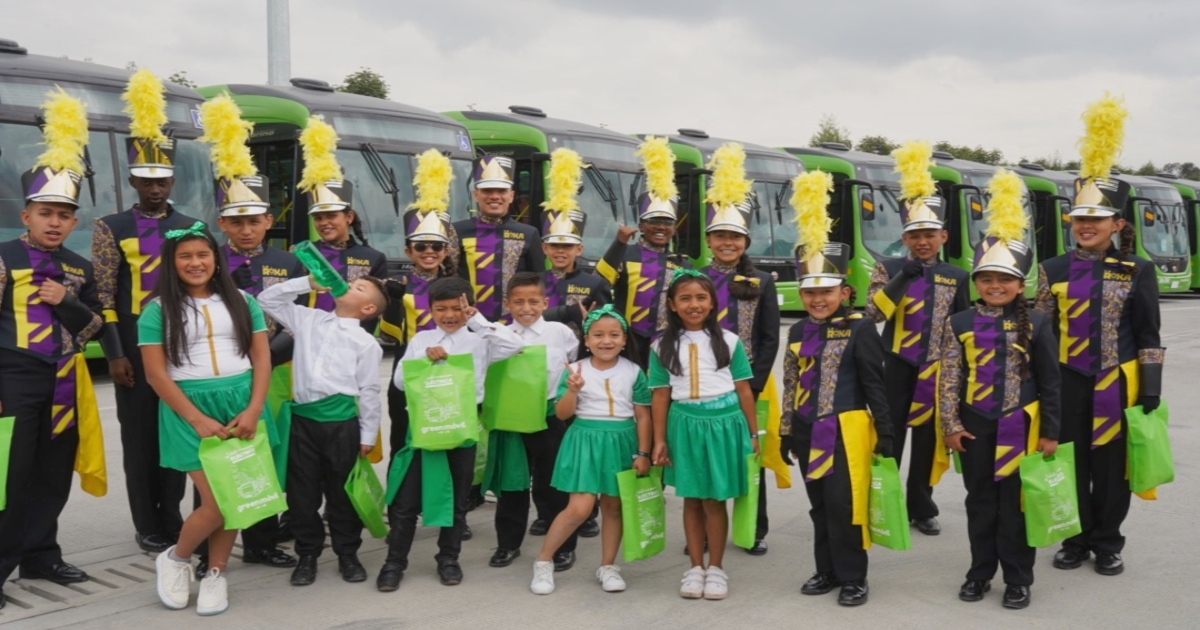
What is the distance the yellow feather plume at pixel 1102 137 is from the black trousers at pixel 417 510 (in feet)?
10.6

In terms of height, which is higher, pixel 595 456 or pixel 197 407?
pixel 197 407

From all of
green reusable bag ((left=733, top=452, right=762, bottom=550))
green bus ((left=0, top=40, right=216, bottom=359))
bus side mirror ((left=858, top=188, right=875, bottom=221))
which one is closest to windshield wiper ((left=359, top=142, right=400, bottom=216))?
green bus ((left=0, top=40, right=216, bottom=359))

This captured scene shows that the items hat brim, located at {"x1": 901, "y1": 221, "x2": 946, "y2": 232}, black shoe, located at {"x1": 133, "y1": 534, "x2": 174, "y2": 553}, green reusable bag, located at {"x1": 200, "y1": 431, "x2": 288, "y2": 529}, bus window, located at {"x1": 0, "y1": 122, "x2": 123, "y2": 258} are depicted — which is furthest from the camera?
bus window, located at {"x1": 0, "y1": 122, "x2": 123, "y2": 258}

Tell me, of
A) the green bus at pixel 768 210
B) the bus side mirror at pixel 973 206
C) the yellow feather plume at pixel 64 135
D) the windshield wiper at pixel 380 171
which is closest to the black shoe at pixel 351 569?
the yellow feather plume at pixel 64 135

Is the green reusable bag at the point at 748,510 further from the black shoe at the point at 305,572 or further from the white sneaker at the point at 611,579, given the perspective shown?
the black shoe at the point at 305,572

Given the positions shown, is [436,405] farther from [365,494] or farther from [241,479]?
[241,479]

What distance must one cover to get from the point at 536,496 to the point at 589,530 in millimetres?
367

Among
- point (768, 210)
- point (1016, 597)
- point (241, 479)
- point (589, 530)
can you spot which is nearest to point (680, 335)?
point (589, 530)

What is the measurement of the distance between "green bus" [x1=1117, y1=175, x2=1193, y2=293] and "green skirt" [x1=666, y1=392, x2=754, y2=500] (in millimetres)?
24092

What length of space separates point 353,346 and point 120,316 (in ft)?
4.33

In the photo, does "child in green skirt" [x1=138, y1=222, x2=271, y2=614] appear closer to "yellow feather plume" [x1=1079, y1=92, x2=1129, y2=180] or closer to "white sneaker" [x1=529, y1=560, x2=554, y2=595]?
"white sneaker" [x1=529, y1=560, x2=554, y2=595]

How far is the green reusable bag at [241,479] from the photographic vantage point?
4484 mm

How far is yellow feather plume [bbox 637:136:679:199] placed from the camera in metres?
6.34

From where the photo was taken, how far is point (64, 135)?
213 inches
